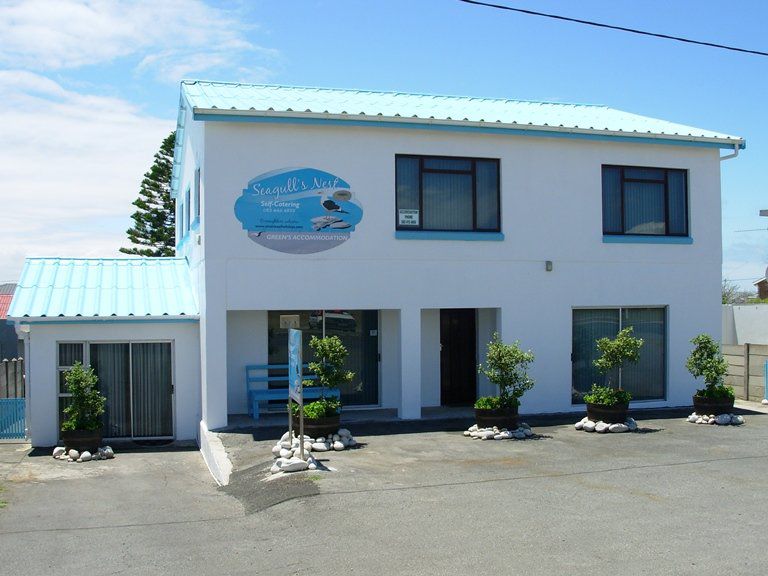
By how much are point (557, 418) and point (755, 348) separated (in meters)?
6.14

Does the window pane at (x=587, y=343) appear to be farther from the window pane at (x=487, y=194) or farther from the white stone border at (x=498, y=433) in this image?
the white stone border at (x=498, y=433)

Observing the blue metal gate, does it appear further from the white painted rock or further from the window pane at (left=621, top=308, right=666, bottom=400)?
the window pane at (left=621, top=308, right=666, bottom=400)

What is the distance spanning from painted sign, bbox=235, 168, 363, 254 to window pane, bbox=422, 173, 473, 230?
1.41 metres

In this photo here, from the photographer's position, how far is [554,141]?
53.5ft

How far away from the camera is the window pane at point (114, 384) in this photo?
51.7 feet

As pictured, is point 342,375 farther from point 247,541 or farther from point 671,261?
point 671,261

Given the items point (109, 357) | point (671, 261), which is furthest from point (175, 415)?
point (671, 261)

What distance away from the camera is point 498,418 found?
13.9 meters

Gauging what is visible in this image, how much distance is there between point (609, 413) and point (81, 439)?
30.0ft

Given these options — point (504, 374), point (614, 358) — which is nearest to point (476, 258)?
point (504, 374)

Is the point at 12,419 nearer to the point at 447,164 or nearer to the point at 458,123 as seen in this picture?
the point at 447,164

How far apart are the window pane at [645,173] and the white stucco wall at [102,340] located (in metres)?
9.19

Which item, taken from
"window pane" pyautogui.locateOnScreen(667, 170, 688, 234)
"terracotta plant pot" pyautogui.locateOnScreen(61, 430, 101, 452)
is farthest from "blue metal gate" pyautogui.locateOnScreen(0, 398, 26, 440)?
"window pane" pyautogui.locateOnScreen(667, 170, 688, 234)

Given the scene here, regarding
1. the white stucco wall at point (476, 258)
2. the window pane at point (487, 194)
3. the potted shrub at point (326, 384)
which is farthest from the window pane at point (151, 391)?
the window pane at point (487, 194)
